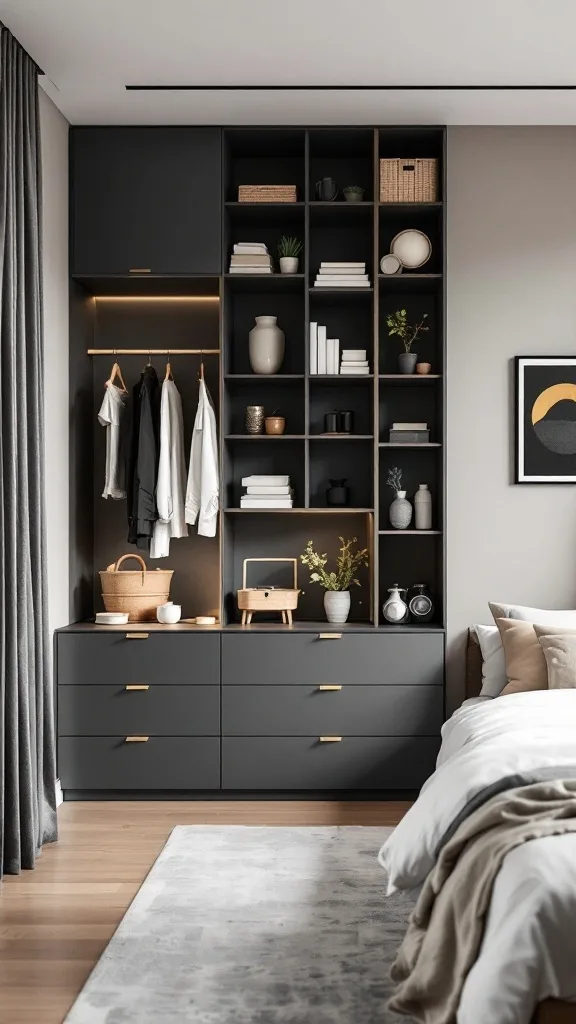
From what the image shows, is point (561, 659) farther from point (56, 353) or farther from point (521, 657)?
point (56, 353)

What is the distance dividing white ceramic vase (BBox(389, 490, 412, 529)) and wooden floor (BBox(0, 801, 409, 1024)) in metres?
1.21

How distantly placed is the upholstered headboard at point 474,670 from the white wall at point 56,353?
5.85ft

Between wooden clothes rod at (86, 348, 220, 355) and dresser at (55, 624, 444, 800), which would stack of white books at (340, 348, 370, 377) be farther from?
dresser at (55, 624, 444, 800)

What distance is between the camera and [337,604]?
4.21m

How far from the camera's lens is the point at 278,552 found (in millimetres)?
4531

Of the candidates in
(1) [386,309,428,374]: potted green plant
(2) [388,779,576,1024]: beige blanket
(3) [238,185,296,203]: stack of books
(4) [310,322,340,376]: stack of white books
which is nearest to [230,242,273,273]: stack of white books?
(3) [238,185,296,203]: stack of books

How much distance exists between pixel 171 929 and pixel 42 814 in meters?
0.99

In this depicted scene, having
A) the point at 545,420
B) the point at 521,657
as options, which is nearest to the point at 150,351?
the point at 545,420

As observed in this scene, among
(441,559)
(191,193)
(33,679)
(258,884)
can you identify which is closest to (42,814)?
(33,679)

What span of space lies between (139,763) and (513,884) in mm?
2441

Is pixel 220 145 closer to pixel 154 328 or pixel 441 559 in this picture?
pixel 154 328

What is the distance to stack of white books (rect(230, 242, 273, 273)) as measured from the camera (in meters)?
4.21

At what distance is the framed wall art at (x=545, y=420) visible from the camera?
427cm

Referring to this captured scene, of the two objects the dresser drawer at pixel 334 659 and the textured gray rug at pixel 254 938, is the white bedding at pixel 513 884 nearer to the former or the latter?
the textured gray rug at pixel 254 938
